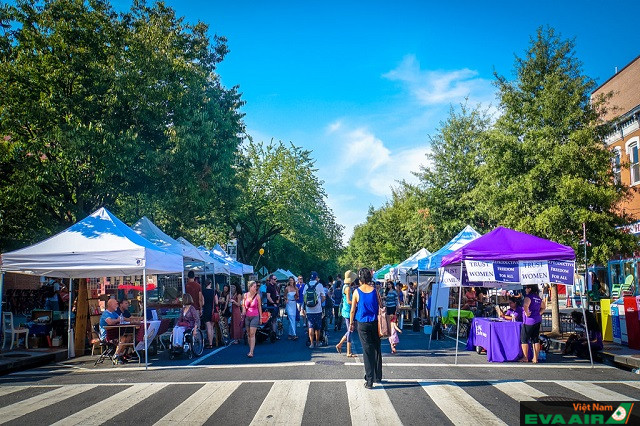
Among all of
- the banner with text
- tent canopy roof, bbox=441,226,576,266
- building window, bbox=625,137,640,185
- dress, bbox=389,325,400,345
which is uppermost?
building window, bbox=625,137,640,185

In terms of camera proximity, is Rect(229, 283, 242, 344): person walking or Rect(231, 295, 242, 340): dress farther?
Rect(231, 295, 242, 340): dress

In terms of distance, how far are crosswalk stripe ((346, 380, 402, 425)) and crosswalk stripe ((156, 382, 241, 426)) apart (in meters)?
1.92

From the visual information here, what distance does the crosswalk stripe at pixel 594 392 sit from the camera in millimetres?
7735

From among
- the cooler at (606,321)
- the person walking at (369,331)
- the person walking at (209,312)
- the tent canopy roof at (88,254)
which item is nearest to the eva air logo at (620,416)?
the person walking at (369,331)

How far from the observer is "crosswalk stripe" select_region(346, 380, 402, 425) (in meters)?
6.55

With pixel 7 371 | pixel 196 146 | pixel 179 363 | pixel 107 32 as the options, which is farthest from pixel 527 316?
pixel 107 32

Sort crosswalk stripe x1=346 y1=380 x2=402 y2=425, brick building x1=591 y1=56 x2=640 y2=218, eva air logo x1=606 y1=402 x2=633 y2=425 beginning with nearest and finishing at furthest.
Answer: eva air logo x1=606 y1=402 x2=633 y2=425
crosswalk stripe x1=346 y1=380 x2=402 y2=425
brick building x1=591 y1=56 x2=640 y2=218

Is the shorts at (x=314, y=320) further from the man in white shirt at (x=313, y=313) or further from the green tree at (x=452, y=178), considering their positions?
the green tree at (x=452, y=178)

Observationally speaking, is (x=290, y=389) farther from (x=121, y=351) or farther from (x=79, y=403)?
(x=121, y=351)

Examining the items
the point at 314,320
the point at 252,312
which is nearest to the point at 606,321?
the point at 314,320

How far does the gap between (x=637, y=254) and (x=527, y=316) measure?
16.2 meters

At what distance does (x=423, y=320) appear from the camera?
23.6m

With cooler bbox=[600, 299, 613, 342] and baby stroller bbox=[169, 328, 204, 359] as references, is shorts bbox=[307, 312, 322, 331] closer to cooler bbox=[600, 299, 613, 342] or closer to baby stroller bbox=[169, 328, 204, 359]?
baby stroller bbox=[169, 328, 204, 359]

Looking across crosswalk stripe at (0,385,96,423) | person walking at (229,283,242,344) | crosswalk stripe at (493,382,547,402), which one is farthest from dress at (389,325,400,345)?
crosswalk stripe at (0,385,96,423)
